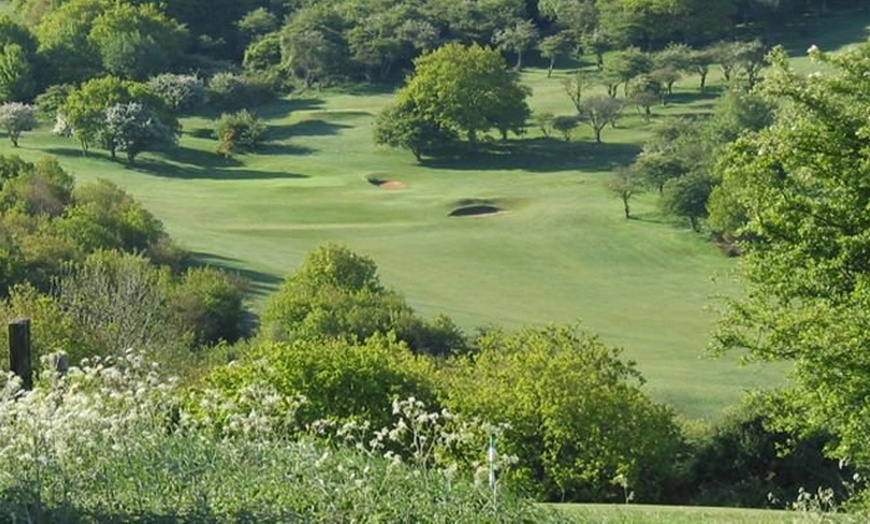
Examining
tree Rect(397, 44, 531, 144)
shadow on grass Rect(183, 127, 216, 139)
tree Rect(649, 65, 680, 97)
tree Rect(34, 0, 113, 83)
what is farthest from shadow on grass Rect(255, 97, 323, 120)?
tree Rect(649, 65, 680, 97)

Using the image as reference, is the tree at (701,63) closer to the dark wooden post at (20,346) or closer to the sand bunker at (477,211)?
the sand bunker at (477,211)

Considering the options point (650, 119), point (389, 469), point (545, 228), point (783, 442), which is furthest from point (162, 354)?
point (650, 119)

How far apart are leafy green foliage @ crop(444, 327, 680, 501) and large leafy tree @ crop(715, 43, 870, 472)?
6.28 m

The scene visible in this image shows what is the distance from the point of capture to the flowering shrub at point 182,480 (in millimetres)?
8484

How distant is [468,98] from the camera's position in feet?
280

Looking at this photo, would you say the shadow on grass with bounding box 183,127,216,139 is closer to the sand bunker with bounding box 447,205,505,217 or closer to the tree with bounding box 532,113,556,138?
the tree with bounding box 532,113,556,138

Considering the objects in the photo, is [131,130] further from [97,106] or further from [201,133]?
[201,133]

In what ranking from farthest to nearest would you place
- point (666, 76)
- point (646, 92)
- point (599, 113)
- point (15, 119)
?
point (666, 76), point (646, 92), point (599, 113), point (15, 119)

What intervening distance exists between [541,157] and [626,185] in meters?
16.6

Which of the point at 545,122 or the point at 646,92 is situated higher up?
the point at 646,92

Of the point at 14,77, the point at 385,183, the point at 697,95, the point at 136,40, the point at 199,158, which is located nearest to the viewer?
the point at 385,183

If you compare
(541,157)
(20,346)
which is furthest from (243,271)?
(20,346)

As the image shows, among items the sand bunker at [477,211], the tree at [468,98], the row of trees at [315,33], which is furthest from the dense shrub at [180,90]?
the sand bunker at [477,211]

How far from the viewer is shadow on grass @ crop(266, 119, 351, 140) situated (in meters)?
88.2
